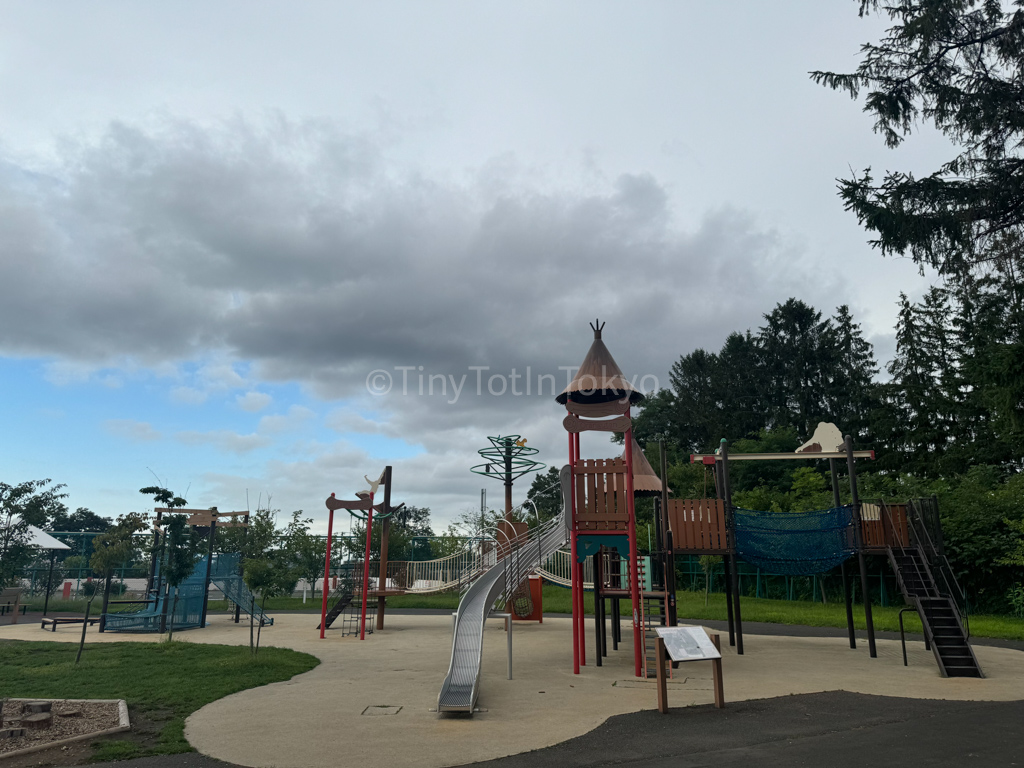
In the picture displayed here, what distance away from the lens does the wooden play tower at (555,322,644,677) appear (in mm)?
12984

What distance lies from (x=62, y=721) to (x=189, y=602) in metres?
14.1

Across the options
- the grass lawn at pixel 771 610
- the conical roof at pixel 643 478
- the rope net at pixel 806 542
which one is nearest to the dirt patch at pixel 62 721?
the rope net at pixel 806 542

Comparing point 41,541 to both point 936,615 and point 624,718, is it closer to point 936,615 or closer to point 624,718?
point 624,718

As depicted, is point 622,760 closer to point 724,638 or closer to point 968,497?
point 724,638

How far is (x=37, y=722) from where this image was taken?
799 centimetres

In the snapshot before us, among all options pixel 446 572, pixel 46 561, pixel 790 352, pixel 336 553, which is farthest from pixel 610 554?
pixel 790 352

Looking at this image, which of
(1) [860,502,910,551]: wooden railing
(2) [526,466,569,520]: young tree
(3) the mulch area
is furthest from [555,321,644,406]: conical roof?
(2) [526,466,569,520]: young tree

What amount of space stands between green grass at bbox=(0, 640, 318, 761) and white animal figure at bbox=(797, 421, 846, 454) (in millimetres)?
12774

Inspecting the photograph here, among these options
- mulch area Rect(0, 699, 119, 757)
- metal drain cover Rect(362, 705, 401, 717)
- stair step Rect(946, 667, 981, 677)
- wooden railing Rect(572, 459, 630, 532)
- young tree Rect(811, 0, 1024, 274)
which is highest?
young tree Rect(811, 0, 1024, 274)

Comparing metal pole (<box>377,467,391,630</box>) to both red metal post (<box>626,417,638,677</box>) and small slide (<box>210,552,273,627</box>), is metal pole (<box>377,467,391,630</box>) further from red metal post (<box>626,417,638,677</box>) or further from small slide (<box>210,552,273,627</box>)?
red metal post (<box>626,417,638,677</box>)

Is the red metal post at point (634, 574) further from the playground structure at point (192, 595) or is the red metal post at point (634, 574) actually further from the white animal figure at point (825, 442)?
the playground structure at point (192, 595)

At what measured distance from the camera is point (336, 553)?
35594 millimetres

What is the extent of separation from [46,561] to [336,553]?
1661cm

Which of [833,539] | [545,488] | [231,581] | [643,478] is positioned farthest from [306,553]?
[545,488]
